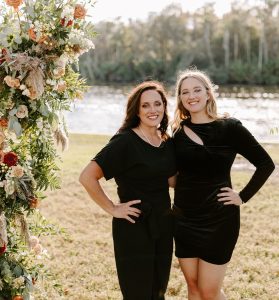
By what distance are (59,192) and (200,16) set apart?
211 ft

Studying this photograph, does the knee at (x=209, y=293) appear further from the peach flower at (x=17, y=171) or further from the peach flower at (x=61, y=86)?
the peach flower at (x=61, y=86)

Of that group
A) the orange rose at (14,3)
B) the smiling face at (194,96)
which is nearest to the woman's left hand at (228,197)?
the smiling face at (194,96)

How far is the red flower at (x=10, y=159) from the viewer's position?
3.42 m

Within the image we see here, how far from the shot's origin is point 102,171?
366cm

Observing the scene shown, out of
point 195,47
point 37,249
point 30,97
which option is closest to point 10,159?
point 30,97

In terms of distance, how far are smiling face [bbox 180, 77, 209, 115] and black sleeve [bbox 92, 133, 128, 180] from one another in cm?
68

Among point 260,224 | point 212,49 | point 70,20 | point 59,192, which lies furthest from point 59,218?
point 212,49

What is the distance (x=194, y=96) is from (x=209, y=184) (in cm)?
73

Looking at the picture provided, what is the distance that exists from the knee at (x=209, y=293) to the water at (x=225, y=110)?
50.3 ft

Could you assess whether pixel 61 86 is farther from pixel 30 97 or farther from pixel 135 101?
pixel 135 101

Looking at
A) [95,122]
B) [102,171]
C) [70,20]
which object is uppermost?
[70,20]

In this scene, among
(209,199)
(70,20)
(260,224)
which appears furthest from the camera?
(260,224)

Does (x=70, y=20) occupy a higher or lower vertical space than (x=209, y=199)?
higher

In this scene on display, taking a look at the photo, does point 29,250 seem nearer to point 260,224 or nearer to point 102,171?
point 102,171
